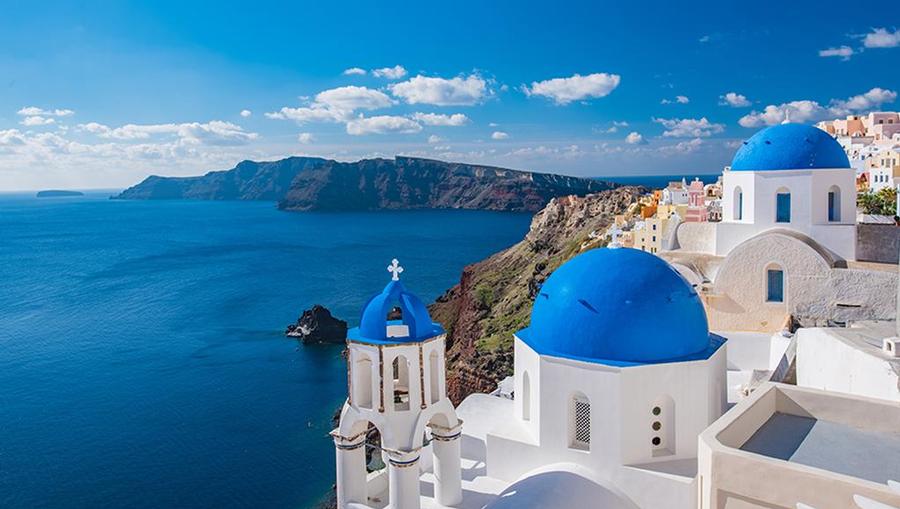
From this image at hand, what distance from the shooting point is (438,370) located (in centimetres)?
981

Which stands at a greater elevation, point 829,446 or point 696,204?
point 696,204

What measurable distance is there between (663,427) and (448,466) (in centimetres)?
309

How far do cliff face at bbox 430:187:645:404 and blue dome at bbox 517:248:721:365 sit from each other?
16323mm

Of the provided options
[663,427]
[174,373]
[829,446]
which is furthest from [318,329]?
[829,446]

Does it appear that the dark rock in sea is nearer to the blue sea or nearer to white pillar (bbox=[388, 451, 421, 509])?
the blue sea

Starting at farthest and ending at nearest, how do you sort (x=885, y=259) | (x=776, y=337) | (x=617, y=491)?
(x=885, y=259), (x=776, y=337), (x=617, y=491)

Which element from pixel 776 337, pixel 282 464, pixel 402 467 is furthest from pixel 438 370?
pixel 282 464

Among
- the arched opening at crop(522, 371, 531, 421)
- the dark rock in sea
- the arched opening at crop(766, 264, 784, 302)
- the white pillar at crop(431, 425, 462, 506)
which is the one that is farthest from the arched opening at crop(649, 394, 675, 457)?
the dark rock in sea

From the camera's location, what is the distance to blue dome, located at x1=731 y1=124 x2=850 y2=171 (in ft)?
46.1

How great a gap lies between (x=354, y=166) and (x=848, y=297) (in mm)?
179856

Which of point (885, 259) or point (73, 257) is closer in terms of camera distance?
point (885, 259)

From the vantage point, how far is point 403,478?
914 cm

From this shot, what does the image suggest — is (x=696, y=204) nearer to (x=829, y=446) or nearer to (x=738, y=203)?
(x=738, y=203)

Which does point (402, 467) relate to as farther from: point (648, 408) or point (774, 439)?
point (774, 439)
